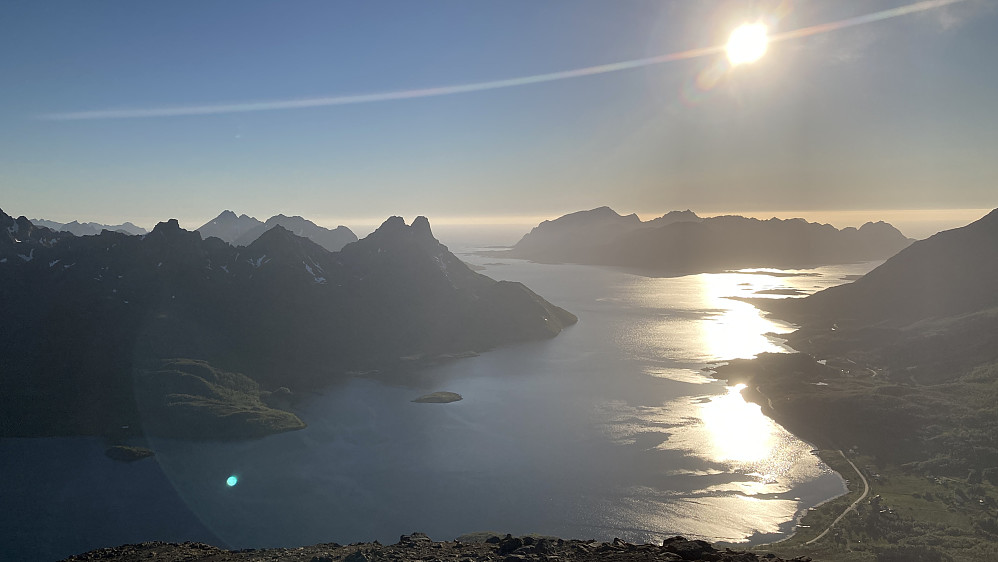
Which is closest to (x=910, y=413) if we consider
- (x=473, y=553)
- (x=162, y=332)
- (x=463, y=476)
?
(x=463, y=476)

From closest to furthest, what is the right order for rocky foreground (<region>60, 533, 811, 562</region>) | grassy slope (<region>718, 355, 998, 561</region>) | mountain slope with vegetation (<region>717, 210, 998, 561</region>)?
1. rocky foreground (<region>60, 533, 811, 562</region>)
2. grassy slope (<region>718, 355, 998, 561</region>)
3. mountain slope with vegetation (<region>717, 210, 998, 561</region>)

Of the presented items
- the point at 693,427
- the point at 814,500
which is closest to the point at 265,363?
the point at 693,427

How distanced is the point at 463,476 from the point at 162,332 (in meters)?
110

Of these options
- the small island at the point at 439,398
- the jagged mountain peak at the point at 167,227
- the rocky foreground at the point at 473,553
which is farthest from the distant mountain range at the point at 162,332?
the rocky foreground at the point at 473,553

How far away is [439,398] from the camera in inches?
5433

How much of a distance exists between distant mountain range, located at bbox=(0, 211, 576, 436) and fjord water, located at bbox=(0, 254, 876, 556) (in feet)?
45.6

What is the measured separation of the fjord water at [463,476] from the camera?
3017 inches

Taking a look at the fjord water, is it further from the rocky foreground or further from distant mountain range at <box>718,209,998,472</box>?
the rocky foreground

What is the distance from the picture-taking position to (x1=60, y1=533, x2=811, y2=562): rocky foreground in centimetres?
3747

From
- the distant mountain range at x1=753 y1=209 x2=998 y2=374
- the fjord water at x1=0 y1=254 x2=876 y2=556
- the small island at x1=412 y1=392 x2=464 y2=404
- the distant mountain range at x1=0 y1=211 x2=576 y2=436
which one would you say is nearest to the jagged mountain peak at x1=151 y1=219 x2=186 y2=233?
the distant mountain range at x1=0 y1=211 x2=576 y2=436

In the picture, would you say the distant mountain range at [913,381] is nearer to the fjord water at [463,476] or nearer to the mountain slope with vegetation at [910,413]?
the mountain slope with vegetation at [910,413]

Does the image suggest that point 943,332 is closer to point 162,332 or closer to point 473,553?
point 473,553

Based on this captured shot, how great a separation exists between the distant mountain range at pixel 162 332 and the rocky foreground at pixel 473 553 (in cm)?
7324

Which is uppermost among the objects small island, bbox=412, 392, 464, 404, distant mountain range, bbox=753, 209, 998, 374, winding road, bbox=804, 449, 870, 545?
distant mountain range, bbox=753, 209, 998, 374
